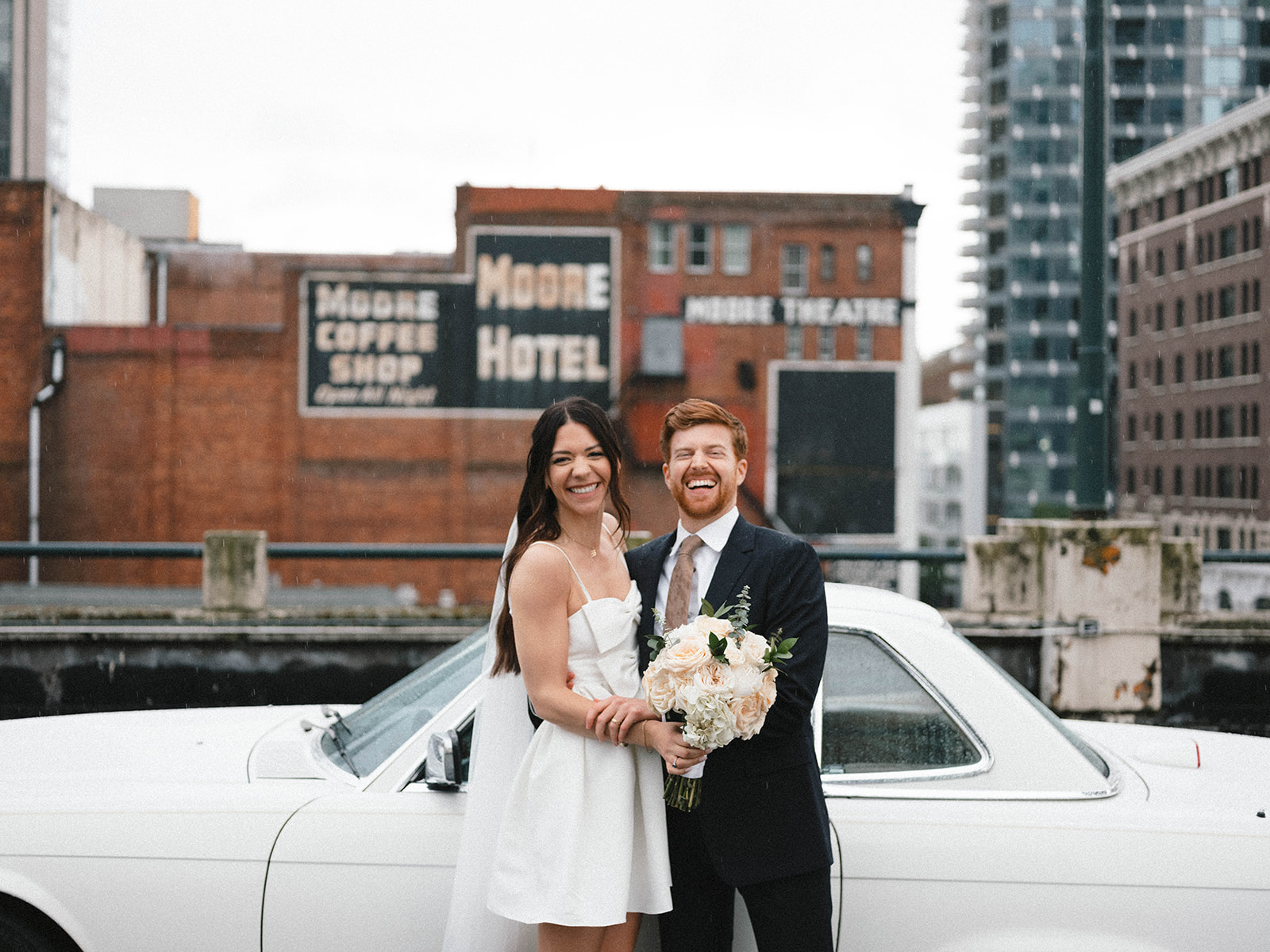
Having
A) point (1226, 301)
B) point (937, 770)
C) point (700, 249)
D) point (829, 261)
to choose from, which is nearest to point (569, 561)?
point (937, 770)

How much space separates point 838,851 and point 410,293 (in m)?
39.3

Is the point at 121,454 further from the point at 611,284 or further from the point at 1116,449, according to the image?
the point at 1116,449

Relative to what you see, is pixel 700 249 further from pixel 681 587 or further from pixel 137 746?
pixel 681 587

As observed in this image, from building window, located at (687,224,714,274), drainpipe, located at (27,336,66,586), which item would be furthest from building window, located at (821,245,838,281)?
drainpipe, located at (27,336,66,586)

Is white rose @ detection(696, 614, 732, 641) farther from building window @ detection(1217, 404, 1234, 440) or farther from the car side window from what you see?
building window @ detection(1217, 404, 1234, 440)

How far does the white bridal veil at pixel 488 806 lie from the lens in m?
2.94

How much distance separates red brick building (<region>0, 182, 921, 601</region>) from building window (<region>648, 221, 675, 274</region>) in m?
0.08

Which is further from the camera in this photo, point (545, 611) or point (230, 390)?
point (230, 390)

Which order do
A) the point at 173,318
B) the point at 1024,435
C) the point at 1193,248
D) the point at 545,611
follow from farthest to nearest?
the point at 1024,435, the point at 1193,248, the point at 173,318, the point at 545,611

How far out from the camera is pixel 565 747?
281 cm

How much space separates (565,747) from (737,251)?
130 feet

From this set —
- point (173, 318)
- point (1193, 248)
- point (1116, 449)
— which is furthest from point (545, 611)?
point (1116, 449)

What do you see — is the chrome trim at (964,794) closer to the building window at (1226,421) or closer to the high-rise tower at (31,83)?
the high-rise tower at (31,83)

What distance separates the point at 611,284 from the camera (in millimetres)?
41156
